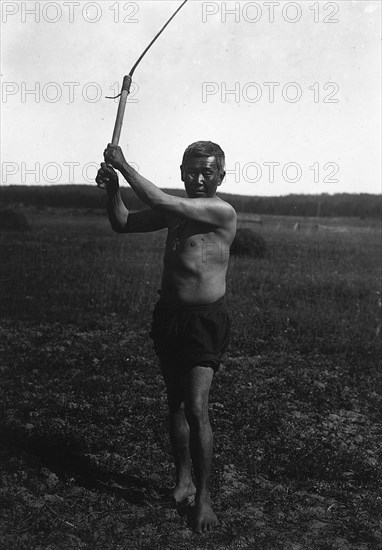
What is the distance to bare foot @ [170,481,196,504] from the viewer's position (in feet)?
11.5

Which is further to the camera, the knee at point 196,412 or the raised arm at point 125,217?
the raised arm at point 125,217

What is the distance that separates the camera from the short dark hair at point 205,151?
322 centimetres

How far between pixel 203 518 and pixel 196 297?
1265mm

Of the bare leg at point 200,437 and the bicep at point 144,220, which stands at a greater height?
→ the bicep at point 144,220

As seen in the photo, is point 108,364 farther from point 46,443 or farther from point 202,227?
point 202,227

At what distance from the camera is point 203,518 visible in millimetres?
3217

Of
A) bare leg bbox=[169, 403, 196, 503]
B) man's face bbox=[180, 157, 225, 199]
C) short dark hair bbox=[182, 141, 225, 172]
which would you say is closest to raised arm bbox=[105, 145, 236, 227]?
man's face bbox=[180, 157, 225, 199]

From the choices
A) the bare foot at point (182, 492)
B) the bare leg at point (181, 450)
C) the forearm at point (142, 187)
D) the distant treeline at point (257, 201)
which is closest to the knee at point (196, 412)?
the bare leg at point (181, 450)

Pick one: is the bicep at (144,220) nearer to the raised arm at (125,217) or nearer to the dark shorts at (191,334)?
the raised arm at (125,217)

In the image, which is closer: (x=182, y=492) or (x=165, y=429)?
(x=182, y=492)

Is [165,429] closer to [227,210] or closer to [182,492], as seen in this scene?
[182,492]

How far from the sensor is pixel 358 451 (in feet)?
15.0

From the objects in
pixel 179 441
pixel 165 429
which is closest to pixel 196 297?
pixel 179 441

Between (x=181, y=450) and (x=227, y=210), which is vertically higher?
(x=227, y=210)
